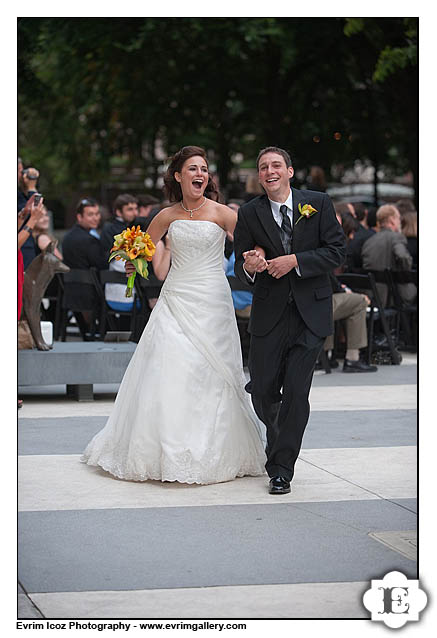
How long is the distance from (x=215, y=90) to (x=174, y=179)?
17828mm

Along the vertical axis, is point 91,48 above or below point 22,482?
above

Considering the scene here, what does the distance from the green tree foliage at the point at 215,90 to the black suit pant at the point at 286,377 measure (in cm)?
1252

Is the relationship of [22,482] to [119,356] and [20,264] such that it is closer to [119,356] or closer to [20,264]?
[20,264]

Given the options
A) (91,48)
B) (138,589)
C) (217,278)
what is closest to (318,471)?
(217,278)

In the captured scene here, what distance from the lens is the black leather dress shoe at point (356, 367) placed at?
42.5 ft

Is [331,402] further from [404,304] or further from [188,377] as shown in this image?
[404,304]

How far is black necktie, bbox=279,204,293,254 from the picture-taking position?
23.4 feet

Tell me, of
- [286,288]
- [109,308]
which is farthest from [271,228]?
[109,308]

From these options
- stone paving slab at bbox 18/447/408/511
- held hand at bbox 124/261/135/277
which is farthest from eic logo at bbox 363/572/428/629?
held hand at bbox 124/261/135/277

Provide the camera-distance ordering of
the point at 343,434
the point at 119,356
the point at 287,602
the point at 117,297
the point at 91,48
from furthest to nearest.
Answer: the point at 91,48, the point at 117,297, the point at 119,356, the point at 343,434, the point at 287,602

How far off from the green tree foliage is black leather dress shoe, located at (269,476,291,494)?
1291 centimetres

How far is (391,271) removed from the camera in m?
14.1

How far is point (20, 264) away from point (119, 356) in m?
1.53

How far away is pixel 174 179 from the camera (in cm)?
785
